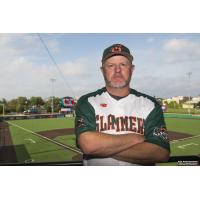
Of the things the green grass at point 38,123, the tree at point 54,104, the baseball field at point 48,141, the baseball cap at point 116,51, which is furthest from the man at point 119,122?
the green grass at point 38,123

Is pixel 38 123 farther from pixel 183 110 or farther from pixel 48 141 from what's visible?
pixel 183 110

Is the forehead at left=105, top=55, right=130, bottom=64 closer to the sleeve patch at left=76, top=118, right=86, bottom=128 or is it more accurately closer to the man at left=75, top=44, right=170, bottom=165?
the man at left=75, top=44, right=170, bottom=165

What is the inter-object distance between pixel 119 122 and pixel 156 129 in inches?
25.1

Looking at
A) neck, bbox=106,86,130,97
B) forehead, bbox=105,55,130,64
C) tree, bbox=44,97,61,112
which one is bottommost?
tree, bbox=44,97,61,112

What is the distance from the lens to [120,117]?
16.0ft

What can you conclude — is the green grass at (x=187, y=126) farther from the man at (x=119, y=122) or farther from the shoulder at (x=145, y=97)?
the man at (x=119, y=122)

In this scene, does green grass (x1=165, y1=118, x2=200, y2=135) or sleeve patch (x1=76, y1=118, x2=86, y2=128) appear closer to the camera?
sleeve patch (x1=76, y1=118, x2=86, y2=128)

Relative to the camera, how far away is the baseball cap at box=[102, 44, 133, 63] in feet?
16.5

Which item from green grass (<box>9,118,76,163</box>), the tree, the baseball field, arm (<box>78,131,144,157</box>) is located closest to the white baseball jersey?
arm (<box>78,131,144,157</box>)

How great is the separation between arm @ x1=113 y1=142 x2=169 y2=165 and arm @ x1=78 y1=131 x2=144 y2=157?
82 mm

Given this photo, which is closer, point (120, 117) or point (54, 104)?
point (120, 117)

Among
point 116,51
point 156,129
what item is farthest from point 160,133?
point 116,51

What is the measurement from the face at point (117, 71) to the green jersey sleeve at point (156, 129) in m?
0.73
